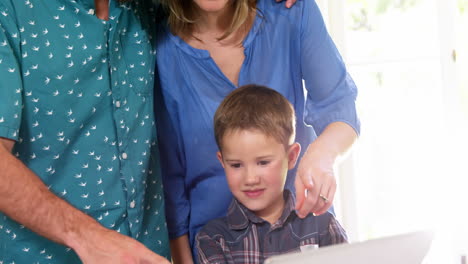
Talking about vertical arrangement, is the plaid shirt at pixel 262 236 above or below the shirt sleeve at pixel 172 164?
below

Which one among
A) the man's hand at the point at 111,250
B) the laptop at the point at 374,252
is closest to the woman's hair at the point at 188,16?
the man's hand at the point at 111,250

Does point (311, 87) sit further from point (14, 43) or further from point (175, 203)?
point (14, 43)

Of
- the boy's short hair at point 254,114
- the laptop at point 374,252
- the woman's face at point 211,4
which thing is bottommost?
the laptop at point 374,252

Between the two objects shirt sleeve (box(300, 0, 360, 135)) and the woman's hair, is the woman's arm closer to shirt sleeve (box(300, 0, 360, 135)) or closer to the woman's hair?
shirt sleeve (box(300, 0, 360, 135))

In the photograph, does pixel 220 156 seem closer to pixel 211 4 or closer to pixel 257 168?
pixel 257 168

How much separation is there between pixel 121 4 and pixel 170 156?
32cm

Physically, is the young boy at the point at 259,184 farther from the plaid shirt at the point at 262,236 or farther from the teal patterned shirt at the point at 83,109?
the teal patterned shirt at the point at 83,109

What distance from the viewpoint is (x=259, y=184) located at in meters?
1.24

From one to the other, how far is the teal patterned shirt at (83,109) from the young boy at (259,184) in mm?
175

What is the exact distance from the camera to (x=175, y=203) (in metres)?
1.40

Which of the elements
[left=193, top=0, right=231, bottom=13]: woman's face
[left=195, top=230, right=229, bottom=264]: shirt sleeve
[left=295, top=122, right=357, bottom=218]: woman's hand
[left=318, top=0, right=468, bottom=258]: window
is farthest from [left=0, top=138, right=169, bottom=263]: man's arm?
[left=318, top=0, right=468, bottom=258]: window

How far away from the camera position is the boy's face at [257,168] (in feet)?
4.04

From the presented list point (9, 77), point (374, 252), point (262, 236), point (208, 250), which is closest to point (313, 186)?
point (262, 236)

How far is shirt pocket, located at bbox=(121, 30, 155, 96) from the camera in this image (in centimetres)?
131
